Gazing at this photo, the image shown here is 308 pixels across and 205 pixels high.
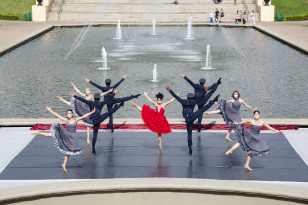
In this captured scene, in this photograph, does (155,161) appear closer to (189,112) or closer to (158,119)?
(158,119)

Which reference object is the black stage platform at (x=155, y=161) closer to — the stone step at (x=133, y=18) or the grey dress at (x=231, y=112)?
the grey dress at (x=231, y=112)

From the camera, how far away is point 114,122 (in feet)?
67.1

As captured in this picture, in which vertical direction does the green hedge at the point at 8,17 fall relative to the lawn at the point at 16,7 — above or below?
below

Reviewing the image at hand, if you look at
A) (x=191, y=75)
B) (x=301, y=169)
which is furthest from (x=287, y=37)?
(x=301, y=169)

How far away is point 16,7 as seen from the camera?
6281cm

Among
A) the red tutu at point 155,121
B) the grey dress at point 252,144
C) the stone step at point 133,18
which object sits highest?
the stone step at point 133,18

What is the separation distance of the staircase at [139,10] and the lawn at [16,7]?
3.37 metres

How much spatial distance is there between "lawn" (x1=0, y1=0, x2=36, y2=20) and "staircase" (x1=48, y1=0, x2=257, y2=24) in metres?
3.37

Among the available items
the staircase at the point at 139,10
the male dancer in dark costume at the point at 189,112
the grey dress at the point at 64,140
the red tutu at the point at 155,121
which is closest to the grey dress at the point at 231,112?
the male dancer in dark costume at the point at 189,112

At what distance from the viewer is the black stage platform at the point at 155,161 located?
15.3 m

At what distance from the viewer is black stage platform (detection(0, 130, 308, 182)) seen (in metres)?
15.3

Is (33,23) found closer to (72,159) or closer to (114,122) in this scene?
(114,122)

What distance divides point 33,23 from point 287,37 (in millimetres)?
24341

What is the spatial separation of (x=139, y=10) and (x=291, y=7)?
1653 cm
